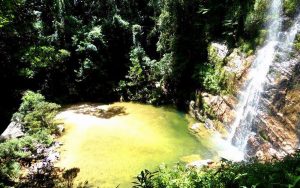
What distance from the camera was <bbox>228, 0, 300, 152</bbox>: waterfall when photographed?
37.7 ft

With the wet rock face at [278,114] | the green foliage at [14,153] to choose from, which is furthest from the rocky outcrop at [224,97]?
the green foliage at [14,153]

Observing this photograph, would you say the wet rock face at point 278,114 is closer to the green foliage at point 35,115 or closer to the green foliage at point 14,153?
the green foliage at point 14,153

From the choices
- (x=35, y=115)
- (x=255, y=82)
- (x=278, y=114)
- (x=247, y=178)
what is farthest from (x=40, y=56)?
(x=247, y=178)

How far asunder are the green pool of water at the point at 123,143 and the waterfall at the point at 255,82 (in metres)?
1.65

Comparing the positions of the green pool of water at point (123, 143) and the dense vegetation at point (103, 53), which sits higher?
the dense vegetation at point (103, 53)

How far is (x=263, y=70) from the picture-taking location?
12445 millimetres

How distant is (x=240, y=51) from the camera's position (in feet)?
46.5

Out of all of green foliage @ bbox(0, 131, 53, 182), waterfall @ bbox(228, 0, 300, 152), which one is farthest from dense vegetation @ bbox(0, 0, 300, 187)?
waterfall @ bbox(228, 0, 300, 152)

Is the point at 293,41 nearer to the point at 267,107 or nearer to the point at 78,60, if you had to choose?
the point at 267,107

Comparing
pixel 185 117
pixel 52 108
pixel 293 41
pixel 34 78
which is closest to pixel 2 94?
pixel 34 78

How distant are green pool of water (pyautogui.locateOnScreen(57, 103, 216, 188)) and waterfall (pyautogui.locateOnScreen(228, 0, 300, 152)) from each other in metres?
1.78

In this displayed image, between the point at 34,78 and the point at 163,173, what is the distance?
14.6 metres

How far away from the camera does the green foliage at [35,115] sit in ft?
42.4

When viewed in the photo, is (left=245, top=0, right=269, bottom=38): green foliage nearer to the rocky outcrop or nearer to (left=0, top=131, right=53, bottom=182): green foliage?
the rocky outcrop
